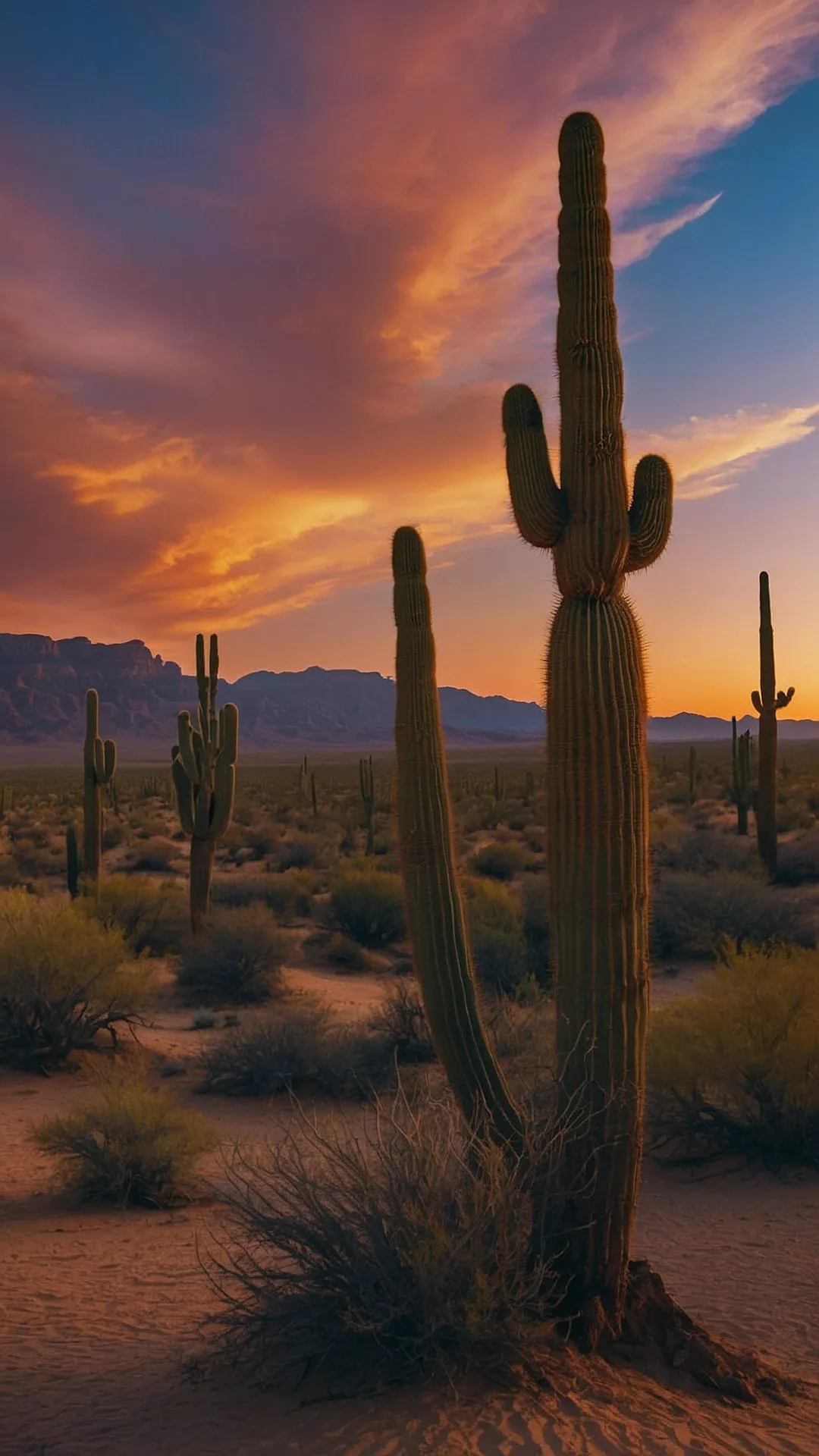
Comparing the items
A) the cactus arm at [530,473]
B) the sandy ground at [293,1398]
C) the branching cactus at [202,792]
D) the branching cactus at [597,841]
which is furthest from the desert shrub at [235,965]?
the cactus arm at [530,473]

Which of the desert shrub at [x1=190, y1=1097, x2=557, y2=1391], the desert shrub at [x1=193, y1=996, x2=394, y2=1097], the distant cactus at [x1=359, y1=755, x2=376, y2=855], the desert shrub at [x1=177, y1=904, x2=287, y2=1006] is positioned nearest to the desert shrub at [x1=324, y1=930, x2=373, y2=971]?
the desert shrub at [x1=177, y1=904, x2=287, y2=1006]

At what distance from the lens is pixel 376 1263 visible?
17.0ft

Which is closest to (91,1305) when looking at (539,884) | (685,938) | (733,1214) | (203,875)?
(733,1214)

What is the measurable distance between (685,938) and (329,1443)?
14.8 metres

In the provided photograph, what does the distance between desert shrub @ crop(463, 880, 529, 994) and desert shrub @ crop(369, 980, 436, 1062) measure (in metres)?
1.44

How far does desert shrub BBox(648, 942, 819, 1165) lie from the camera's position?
9.70m

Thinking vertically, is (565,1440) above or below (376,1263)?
below

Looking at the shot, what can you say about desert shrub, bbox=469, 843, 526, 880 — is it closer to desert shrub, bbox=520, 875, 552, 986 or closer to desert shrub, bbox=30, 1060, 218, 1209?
desert shrub, bbox=520, 875, 552, 986

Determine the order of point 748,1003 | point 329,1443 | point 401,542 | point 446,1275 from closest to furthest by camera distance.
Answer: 1. point 329,1443
2. point 446,1275
3. point 401,542
4. point 748,1003

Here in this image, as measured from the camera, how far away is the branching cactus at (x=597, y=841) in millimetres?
5691

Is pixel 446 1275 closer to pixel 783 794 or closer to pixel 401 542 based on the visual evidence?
pixel 401 542

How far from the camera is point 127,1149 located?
893 centimetres

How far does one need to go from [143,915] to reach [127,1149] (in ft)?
34.4

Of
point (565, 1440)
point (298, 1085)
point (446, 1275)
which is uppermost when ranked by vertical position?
point (446, 1275)
